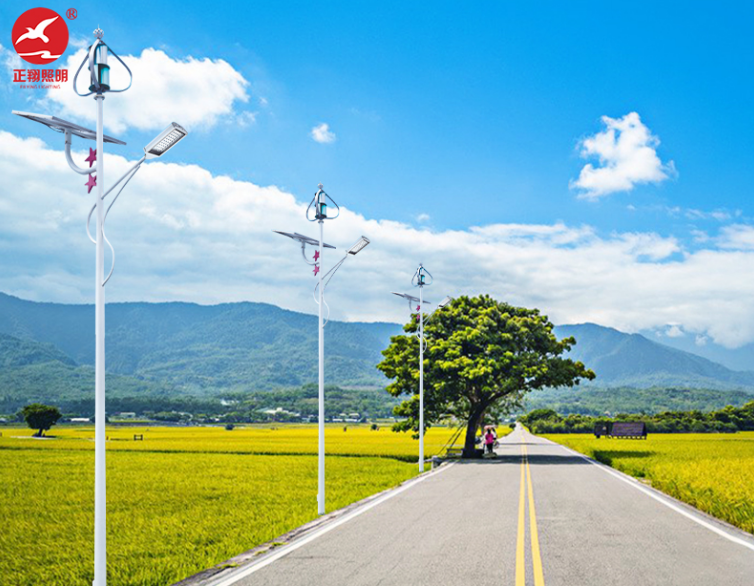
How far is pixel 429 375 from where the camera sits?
4306 cm

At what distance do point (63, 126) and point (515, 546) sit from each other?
1008 cm

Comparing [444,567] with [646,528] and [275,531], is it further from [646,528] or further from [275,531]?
[646,528]

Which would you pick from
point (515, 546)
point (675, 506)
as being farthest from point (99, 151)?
point (675, 506)

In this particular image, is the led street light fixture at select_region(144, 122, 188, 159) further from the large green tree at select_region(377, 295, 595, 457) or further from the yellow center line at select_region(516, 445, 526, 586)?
the large green tree at select_region(377, 295, 595, 457)

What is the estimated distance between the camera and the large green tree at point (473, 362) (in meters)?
42.6

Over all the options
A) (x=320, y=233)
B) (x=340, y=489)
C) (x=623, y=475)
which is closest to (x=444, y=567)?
(x=320, y=233)

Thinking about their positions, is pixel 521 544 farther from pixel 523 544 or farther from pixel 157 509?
pixel 157 509

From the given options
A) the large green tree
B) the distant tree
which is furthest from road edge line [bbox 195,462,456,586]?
the distant tree

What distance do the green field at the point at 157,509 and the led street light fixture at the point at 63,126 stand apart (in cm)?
644

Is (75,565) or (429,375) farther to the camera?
(429,375)

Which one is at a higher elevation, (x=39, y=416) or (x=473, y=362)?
(x=473, y=362)

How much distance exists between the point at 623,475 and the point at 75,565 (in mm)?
24722

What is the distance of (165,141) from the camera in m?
10.8

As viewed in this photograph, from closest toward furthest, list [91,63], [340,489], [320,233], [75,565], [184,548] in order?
[91,63] → [75,565] → [184,548] → [320,233] → [340,489]
